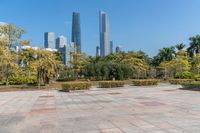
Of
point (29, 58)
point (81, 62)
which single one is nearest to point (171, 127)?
point (29, 58)

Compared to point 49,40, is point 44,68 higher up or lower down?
lower down

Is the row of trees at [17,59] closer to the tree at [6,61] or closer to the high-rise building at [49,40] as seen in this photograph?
the tree at [6,61]

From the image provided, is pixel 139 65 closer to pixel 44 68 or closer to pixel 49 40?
pixel 44 68

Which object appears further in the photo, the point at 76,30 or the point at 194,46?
the point at 76,30

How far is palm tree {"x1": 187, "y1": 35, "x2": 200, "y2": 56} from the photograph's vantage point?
49.7m

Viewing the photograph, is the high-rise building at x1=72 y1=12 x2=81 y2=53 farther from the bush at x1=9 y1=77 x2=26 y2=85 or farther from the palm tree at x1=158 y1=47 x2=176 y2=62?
the bush at x1=9 y1=77 x2=26 y2=85

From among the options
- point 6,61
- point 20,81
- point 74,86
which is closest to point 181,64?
point 20,81

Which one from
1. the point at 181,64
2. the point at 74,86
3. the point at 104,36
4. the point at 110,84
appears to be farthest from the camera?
the point at 104,36

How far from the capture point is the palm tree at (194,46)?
4966 cm

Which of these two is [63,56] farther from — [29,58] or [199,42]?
[199,42]

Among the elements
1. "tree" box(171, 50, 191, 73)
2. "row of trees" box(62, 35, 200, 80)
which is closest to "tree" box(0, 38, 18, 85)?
"row of trees" box(62, 35, 200, 80)

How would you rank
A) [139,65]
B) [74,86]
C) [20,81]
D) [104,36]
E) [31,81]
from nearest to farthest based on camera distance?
[74,86] → [20,81] → [31,81] → [139,65] → [104,36]

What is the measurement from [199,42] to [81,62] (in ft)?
71.0

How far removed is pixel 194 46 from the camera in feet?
167
